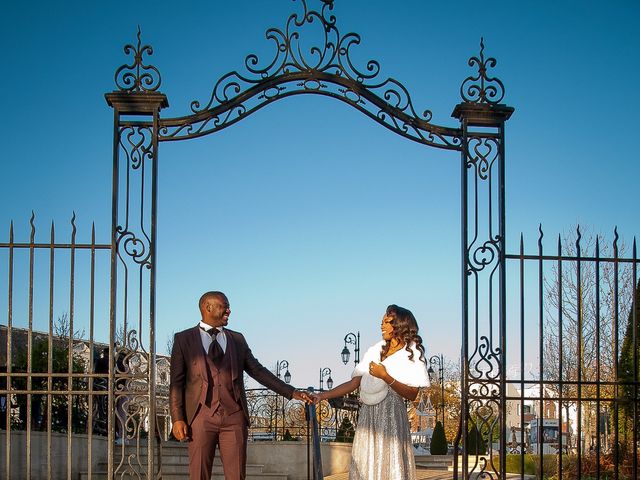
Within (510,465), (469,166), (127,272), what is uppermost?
(469,166)

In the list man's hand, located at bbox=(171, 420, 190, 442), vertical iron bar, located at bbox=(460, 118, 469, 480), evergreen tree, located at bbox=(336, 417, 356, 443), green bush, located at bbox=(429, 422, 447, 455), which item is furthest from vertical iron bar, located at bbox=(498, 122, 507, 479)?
green bush, located at bbox=(429, 422, 447, 455)

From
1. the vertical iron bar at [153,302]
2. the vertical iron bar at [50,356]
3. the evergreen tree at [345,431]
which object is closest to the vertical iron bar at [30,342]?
the vertical iron bar at [50,356]

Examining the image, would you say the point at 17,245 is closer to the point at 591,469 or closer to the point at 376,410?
the point at 376,410

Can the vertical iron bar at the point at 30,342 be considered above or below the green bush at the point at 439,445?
above

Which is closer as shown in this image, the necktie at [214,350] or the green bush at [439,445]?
the necktie at [214,350]

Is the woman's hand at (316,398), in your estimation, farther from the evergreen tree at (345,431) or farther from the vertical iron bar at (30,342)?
the evergreen tree at (345,431)

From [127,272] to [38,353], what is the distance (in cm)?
577

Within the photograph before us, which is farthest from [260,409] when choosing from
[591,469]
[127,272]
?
[127,272]

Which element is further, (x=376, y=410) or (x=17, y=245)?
(x=17, y=245)

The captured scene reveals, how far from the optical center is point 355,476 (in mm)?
6406

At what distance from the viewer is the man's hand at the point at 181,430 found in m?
6.24

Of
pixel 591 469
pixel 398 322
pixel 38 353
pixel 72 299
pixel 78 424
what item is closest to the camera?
pixel 398 322

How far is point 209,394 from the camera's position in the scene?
6324 millimetres

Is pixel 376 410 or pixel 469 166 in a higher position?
pixel 469 166
